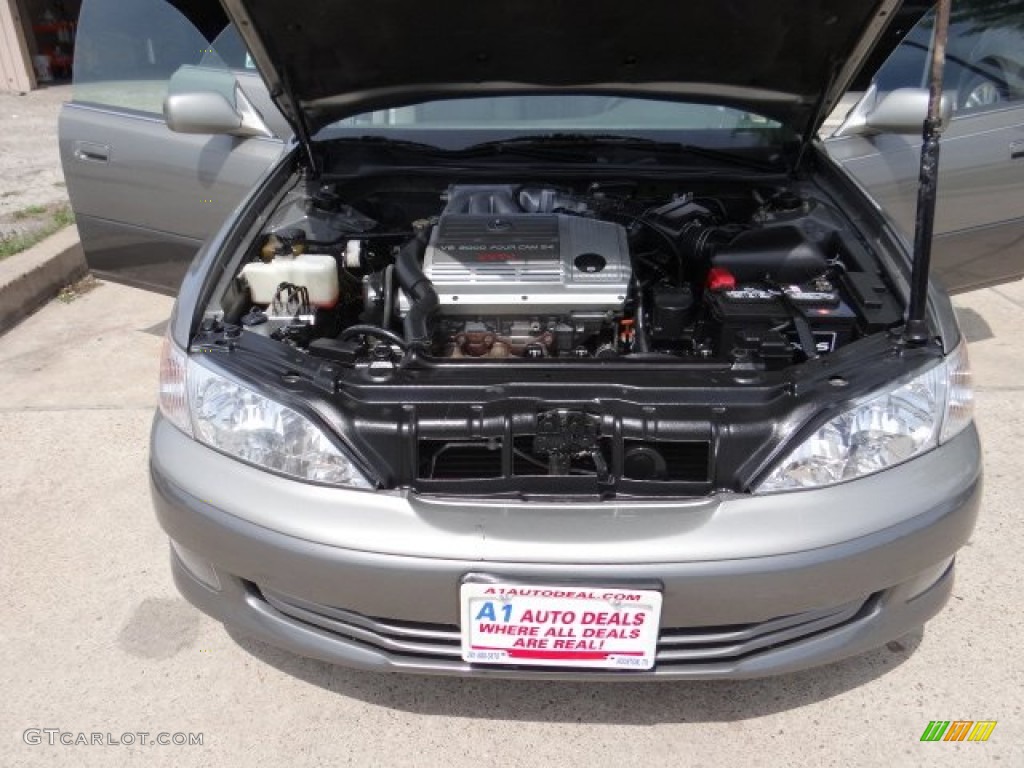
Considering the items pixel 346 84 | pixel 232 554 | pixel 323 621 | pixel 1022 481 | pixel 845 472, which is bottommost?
pixel 1022 481

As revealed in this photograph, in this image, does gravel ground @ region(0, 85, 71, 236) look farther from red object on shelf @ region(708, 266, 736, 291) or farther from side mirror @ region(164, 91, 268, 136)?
red object on shelf @ region(708, 266, 736, 291)

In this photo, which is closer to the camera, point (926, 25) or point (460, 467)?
point (460, 467)

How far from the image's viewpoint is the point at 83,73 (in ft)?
11.0

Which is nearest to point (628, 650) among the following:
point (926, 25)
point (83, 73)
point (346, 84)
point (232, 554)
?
point (232, 554)

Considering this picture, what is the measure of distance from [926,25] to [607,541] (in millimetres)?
2617

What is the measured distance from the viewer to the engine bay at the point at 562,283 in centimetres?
198

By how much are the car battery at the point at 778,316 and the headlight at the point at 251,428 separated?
94cm

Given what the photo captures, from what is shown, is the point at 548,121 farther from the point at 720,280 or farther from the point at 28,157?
the point at 28,157

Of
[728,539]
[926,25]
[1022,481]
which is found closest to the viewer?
[728,539]

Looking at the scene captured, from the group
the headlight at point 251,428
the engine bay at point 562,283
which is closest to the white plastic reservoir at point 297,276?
the engine bay at point 562,283

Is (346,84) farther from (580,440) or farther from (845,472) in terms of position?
(845,472)

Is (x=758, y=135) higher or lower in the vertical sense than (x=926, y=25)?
lower

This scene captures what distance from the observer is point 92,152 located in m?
3.22

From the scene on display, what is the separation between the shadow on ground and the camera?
189 cm
